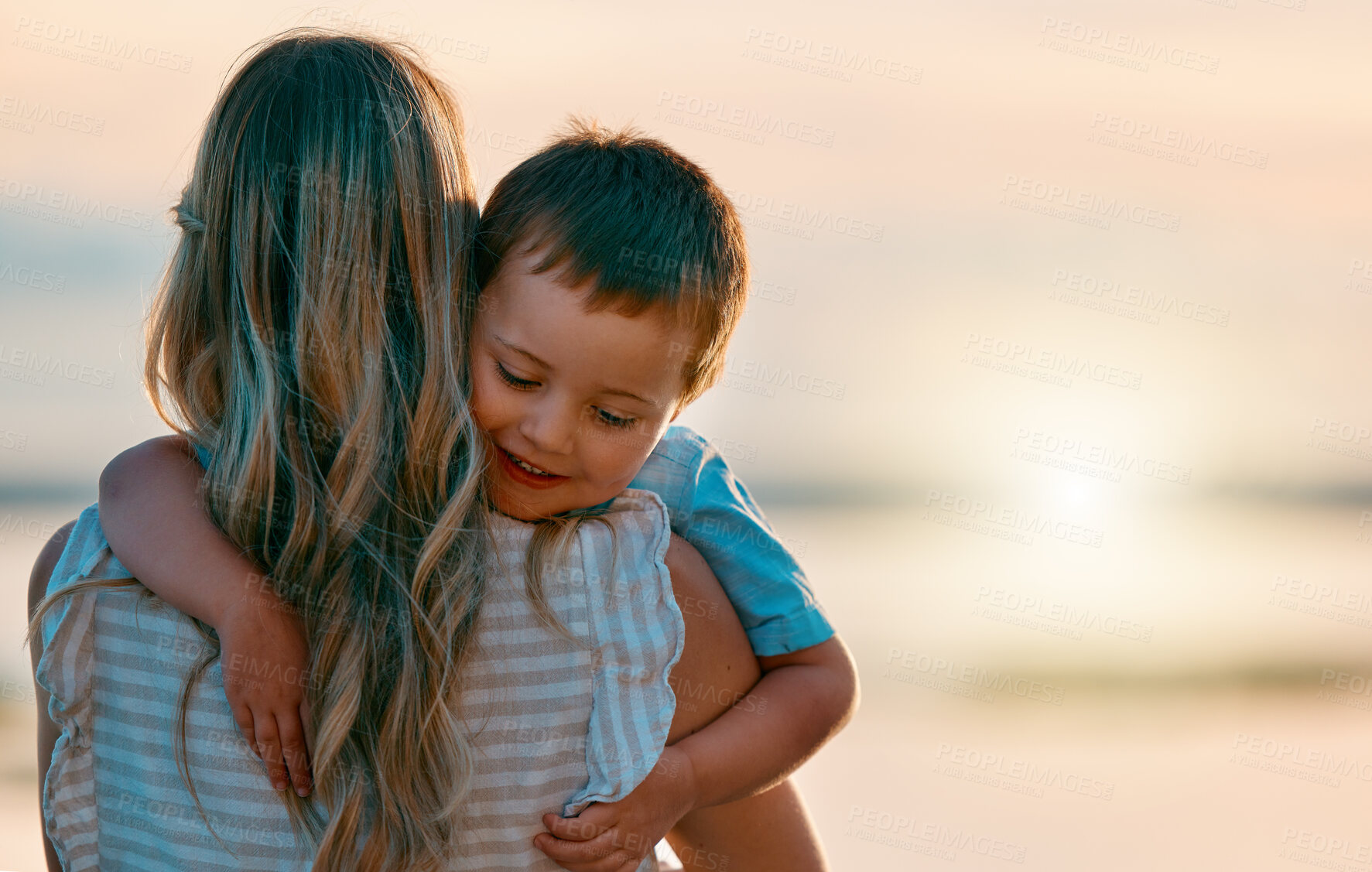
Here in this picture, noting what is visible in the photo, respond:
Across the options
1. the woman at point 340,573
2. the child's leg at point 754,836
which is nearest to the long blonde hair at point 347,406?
the woman at point 340,573

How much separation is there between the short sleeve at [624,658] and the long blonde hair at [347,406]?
0.14 meters

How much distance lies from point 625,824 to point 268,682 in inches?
17.3

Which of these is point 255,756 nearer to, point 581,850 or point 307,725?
point 307,725

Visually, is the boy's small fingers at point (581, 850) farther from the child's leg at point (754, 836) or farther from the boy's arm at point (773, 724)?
the child's leg at point (754, 836)

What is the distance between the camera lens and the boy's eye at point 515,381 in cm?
150

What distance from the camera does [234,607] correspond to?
1166 millimetres

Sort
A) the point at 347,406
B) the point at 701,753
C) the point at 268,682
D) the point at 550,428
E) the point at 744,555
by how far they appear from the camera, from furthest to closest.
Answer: the point at 744,555 < the point at 550,428 < the point at 701,753 < the point at 347,406 < the point at 268,682

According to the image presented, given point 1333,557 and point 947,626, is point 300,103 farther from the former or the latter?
point 1333,557

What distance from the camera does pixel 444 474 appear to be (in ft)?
4.20

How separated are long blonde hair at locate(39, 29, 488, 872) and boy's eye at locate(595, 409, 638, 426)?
0.26 m

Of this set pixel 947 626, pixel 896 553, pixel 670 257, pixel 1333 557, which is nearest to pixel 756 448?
pixel 896 553

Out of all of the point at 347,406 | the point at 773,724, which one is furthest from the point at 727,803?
the point at 347,406

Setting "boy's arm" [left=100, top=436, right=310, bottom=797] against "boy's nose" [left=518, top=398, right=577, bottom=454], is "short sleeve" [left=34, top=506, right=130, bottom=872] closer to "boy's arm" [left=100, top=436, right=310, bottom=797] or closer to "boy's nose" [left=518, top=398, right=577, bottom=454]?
"boy's arm" [left=100, top=436, right=310, bottom=797]

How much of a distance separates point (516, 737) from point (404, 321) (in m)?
0.51
